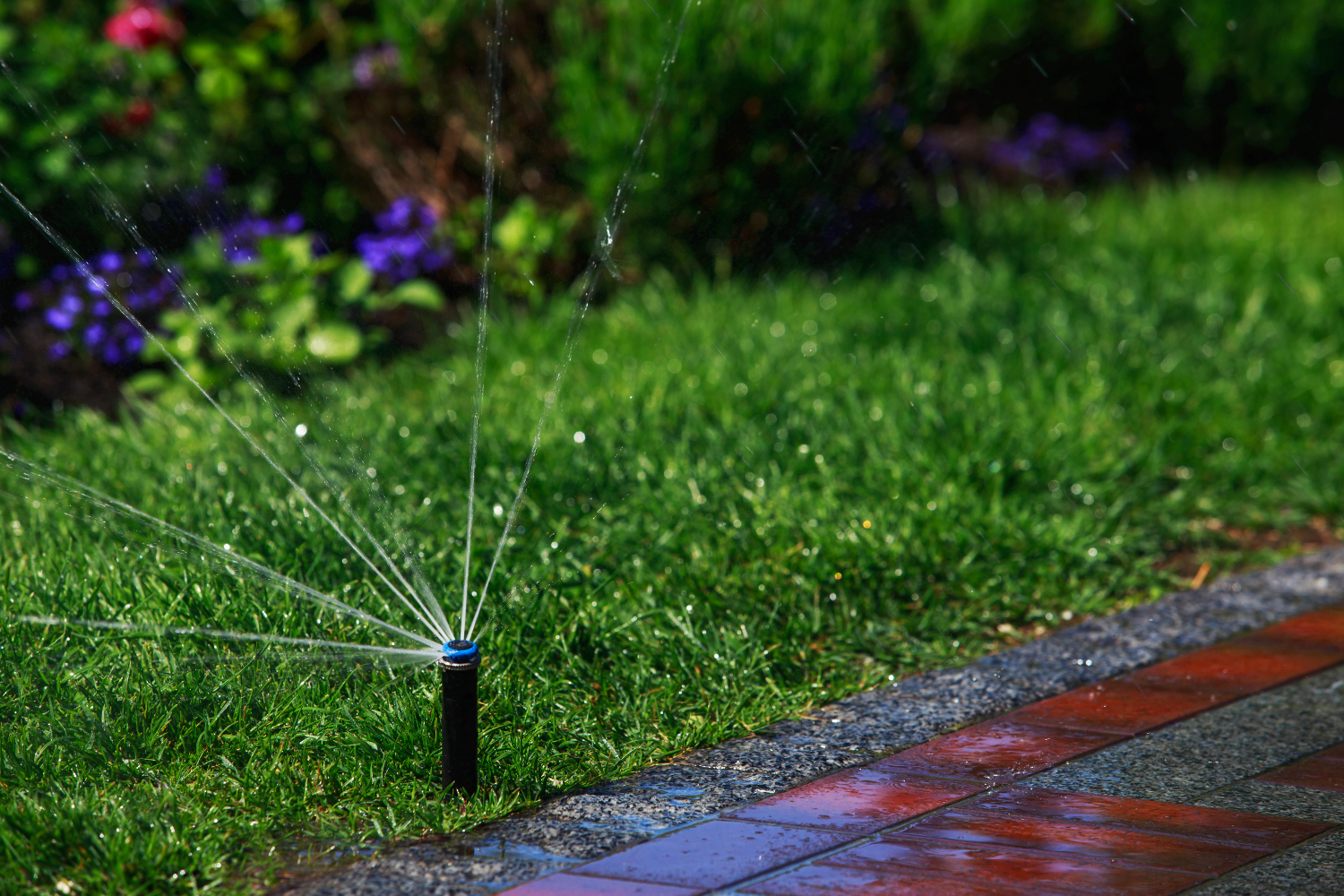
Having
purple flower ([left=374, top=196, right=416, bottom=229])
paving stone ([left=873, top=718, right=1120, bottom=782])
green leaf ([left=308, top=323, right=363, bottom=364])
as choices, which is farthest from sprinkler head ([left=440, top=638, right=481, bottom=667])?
purple flower ([left=374, top=196, right=416, bottom=229])

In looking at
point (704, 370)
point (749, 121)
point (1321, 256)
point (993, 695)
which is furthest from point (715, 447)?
point (1321, 256)

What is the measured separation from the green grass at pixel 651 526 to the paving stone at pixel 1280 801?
735 mm

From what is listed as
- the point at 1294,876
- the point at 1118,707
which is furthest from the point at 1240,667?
the point at 1294,876

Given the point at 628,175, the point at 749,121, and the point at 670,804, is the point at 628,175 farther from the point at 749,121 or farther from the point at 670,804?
the point at 670,804

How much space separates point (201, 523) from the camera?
3.05 m

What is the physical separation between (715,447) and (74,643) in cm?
164

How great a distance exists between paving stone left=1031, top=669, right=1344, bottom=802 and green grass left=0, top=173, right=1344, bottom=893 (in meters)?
0.53

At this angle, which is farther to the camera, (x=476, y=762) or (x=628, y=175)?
(x=628, y=175)

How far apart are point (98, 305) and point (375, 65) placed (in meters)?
Result: 1.54

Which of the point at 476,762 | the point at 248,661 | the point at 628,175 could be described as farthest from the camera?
the point at 628,175

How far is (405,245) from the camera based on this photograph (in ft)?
16.1

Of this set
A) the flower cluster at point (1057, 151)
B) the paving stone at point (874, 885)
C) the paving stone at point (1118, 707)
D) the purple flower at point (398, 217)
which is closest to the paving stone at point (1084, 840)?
the paving stone at point (874, 885)

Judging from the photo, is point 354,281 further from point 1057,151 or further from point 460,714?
point 1057,151

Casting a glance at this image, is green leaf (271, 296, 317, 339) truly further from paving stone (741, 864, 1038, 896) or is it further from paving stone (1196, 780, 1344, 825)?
paving stone (1196, 780, 1344, 825)
